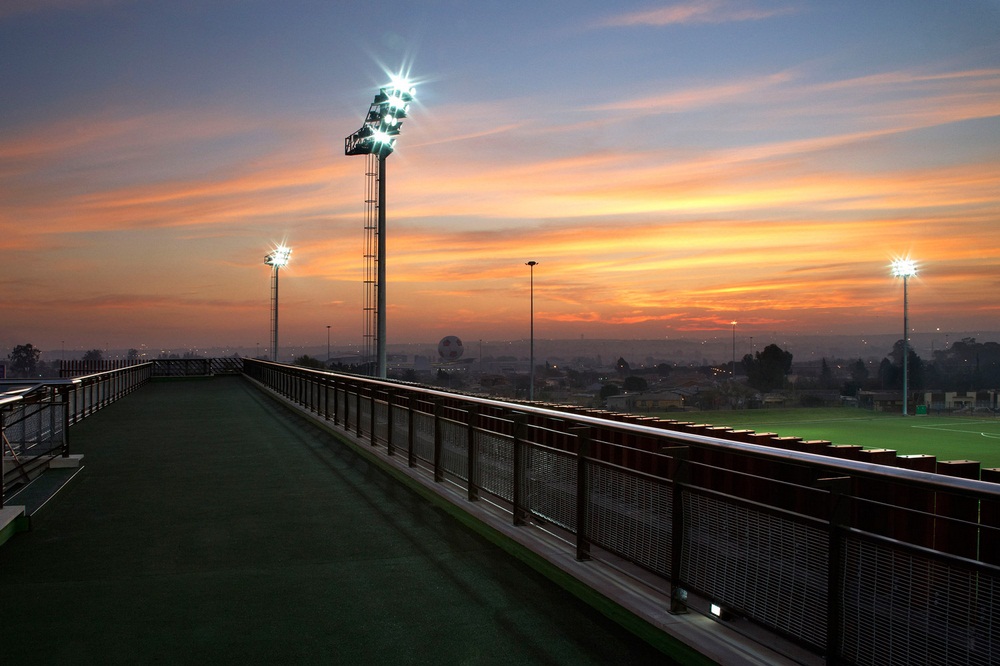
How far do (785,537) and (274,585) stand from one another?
3.38 metres

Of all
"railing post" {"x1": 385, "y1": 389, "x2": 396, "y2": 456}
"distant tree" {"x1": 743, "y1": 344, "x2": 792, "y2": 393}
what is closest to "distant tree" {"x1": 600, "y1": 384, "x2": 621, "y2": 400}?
"distant tree" {"x1": 743, "y1": 344, "x2": 792, "y2": 393}

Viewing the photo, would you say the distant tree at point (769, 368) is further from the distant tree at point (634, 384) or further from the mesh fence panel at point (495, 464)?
the mesh fence panel at point (495, 464)

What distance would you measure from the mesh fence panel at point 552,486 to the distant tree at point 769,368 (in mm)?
125883

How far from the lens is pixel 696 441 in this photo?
4.22 m

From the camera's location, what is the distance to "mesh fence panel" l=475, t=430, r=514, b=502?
6730 mm

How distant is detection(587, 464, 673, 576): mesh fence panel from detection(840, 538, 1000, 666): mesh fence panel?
1258mm

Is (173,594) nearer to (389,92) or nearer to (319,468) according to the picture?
(319,468)

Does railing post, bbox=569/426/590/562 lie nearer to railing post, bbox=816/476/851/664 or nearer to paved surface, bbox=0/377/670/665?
paved surface, bbox=0/377/670/665

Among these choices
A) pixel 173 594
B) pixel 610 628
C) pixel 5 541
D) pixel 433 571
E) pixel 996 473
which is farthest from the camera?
pixel 996 473

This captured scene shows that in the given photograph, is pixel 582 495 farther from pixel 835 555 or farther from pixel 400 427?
pixel 400 427

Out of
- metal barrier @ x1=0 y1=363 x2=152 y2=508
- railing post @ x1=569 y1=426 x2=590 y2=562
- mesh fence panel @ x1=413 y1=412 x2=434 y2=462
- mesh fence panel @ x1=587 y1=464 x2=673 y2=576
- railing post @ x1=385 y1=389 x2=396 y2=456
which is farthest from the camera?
railing post @ x1=385 y1=389 x2=396 y2=456

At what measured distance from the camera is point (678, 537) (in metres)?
4.44

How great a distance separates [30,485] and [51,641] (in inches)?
218

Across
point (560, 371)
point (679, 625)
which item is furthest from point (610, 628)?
point (560, 371)
